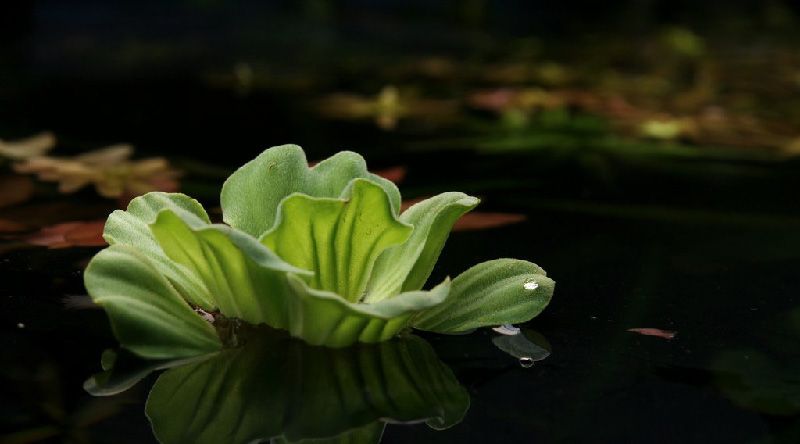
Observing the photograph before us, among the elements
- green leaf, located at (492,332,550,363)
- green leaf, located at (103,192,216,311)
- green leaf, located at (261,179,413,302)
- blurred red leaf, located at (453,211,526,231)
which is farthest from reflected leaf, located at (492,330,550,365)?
blurred red leaf, located at (453,211,526,231)

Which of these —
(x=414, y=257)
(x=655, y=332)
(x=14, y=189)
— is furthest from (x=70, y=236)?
(x=655, y=332)

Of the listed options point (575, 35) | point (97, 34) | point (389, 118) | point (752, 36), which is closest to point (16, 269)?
point (389, 118)

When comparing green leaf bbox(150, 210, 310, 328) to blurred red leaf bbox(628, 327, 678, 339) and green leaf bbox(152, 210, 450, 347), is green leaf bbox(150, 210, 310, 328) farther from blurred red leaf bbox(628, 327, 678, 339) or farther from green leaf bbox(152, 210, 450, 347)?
blurred red leaf bbox(628, 327, 678, 339)

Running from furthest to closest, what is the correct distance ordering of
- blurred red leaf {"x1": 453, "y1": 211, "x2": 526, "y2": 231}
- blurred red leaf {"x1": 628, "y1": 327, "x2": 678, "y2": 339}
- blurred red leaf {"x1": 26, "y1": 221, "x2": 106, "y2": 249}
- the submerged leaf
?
the submerged leaf, blurred red leaf {"x1": 453, "y1": 211, "x2": 526, "y2": 231}, blurred red leaf {"x1": 26, "y1": 221, "x2": 106, "y2": 249}, blurred red leaf {"x1": 628, "y1": 327, "x2": 678, "y2": 339}

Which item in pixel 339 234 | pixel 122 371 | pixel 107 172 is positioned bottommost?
pixel 107 172

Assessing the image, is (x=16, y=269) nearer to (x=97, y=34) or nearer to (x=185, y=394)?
(x=185, y=394)

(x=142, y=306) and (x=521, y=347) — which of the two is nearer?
(x=142, y=306)

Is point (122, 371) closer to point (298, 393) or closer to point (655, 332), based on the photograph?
point (298, 393)
